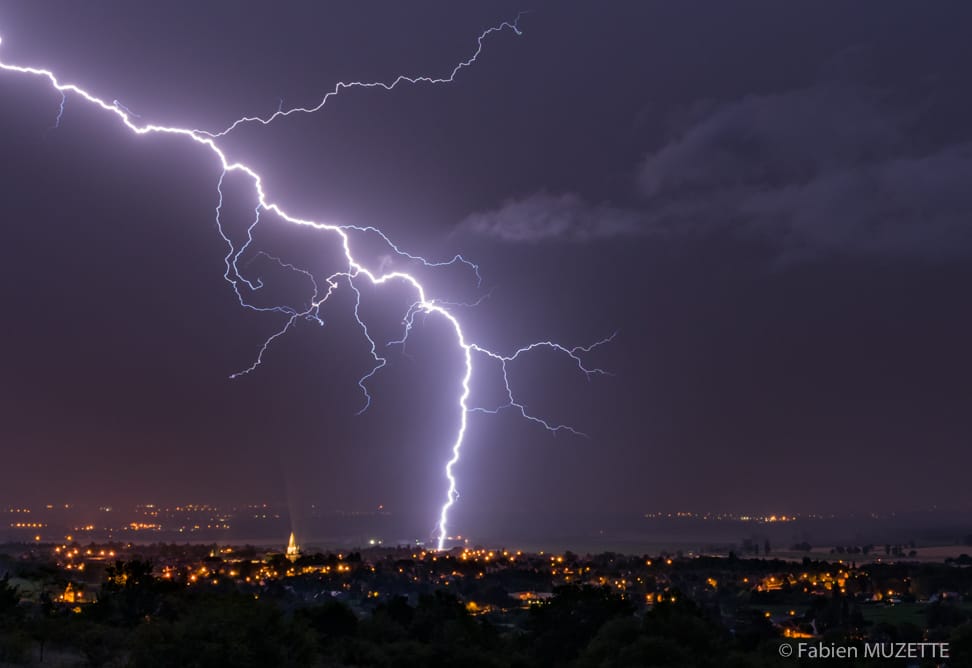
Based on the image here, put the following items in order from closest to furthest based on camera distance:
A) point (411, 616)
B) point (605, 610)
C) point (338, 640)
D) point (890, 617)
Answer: point (338, 640), point (605, 610), point (411, 616), point (890, 617)

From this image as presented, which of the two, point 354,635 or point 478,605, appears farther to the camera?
point 478,605

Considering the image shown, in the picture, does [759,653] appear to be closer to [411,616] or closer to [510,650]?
[510,650]

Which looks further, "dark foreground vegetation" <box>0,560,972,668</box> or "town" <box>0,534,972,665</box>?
"town" <box>0,534,972,665</box>

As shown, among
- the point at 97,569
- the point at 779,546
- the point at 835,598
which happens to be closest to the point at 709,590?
the point at 835,598

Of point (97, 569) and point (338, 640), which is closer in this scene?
point (338, 640)

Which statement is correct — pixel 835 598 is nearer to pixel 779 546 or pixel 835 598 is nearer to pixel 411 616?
pixel 411 616

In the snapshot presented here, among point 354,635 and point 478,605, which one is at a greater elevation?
point 354,635

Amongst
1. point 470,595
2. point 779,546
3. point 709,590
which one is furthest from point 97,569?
point 779,546

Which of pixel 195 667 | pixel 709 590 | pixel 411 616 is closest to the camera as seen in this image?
pixel 195 667

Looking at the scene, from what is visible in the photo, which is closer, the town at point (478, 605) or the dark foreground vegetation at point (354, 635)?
the dark foreground vegetation at point (354, 635)
